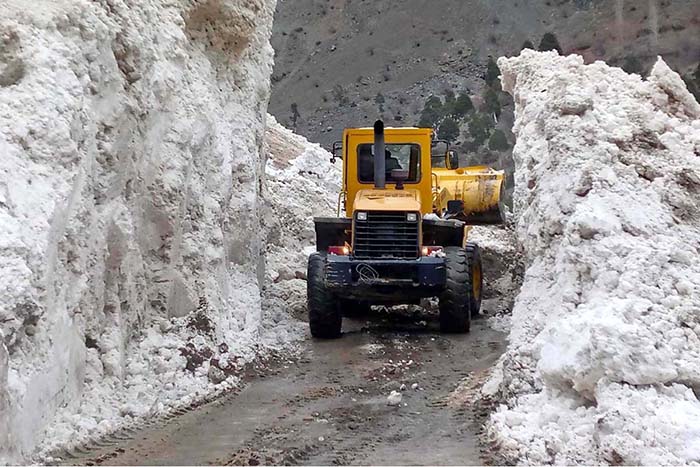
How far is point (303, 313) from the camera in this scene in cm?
1273

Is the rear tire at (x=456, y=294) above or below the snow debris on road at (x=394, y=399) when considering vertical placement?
above

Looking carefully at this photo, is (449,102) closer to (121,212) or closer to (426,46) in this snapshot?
(426,46)

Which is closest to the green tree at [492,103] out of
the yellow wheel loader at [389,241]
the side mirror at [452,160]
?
the yellow wheel loader at [389,241]

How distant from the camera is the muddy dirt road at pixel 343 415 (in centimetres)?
635

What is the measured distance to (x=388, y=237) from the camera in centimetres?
1125

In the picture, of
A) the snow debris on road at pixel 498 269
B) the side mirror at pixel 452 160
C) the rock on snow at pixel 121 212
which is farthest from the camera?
the snow debris on road at pixel 498 269

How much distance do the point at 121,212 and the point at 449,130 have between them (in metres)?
34.7

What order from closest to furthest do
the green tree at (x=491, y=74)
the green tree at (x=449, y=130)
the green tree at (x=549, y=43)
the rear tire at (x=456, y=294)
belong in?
1. the rear tire at (x=456, y=294)
2. the green tree at (x=449, y=130)
3. the green tree at (x=491, y=74)
4. the green tree at (x=549, y=43)

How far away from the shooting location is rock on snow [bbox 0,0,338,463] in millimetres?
6125

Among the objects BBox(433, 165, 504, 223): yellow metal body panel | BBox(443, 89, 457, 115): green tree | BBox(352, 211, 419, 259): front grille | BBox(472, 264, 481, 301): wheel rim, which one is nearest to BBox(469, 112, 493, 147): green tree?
BBox(443, 89, 457, 115): green tree

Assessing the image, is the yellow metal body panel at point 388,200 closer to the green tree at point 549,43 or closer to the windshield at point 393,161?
the windshield at point 393,161

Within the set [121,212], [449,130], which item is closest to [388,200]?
[121,212]

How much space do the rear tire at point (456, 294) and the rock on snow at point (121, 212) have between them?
2.25 metres

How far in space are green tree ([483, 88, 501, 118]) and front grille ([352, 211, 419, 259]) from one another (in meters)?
32.5
